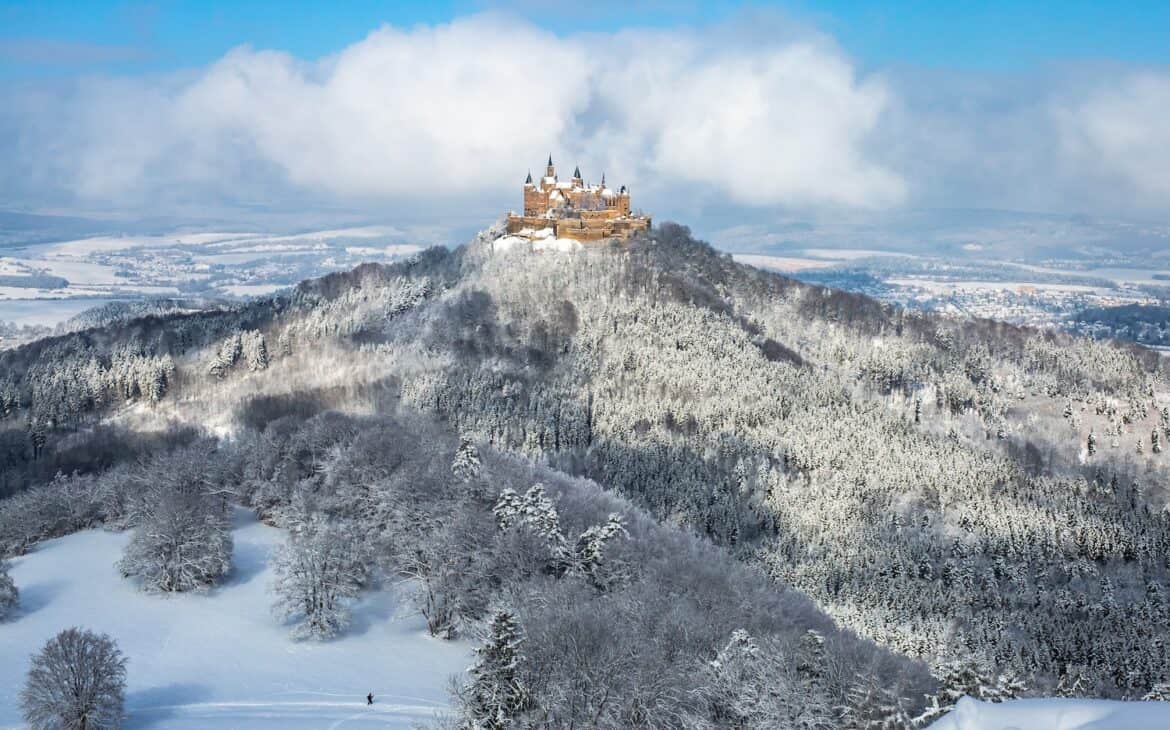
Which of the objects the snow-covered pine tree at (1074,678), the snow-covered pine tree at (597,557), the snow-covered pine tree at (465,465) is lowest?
the snow-covered pine tree at (1074,678)

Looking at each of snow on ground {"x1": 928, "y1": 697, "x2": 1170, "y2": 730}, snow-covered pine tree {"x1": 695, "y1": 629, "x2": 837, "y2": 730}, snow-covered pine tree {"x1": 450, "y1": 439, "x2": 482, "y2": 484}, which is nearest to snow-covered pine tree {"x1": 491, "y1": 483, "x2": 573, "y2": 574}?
snow-covered pine tree {"x1": 450, "y1": 439, "x2": 482, "y2": 484}

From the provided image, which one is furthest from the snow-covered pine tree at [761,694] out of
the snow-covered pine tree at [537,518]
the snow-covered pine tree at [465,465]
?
the snow-covered pine tree at [465,465]

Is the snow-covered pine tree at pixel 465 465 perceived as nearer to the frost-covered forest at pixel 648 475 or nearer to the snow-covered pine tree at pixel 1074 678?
the frost-covered forest at pixel 648 475

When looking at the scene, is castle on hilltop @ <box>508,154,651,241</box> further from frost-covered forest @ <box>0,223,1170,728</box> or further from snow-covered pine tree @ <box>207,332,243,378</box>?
snow-covered pine tree @ <box>207,332,243,378</box>

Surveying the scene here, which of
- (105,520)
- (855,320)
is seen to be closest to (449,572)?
(105,520)

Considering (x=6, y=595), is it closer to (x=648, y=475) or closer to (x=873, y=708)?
(x=873, y=708)

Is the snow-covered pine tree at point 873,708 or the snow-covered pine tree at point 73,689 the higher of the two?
the snow-covered pine tree at point 873,708

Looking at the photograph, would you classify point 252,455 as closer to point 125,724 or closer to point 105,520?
point 105,520
